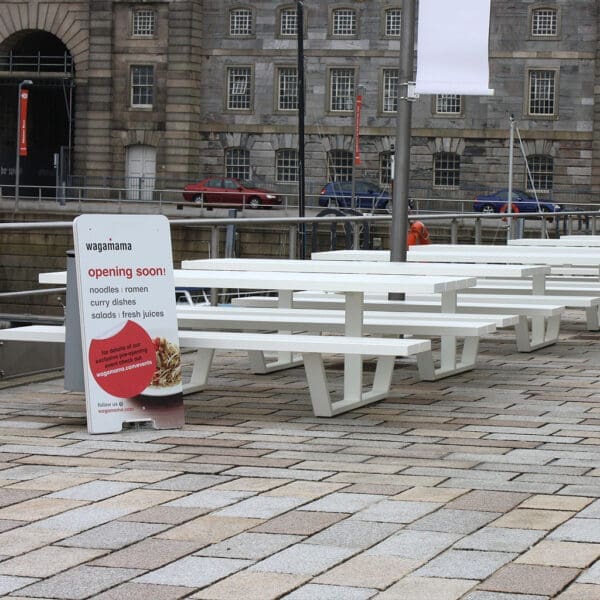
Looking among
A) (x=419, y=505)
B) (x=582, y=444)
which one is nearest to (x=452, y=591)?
(x=419, y=505)

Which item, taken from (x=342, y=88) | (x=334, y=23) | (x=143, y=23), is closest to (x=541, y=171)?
(x=342, y=88)

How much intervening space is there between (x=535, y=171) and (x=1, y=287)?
74.6ft

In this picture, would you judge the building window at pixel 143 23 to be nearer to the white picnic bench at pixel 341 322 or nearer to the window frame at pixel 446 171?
the window frame at pixel 446 171

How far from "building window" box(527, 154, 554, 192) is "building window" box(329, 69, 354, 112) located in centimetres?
734

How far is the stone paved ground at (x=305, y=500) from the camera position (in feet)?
16.0

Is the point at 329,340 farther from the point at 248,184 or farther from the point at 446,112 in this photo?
the point at 446,112

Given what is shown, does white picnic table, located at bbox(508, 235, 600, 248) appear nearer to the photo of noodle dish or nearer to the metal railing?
the photo of noodle dish

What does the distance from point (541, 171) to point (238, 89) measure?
482 inches

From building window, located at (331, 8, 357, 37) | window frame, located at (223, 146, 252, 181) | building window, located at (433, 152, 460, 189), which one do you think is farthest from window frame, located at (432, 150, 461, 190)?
window frame, located at (223, 146, 252, 181)

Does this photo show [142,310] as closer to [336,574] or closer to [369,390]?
[369,390]

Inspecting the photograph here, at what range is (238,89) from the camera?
197ft

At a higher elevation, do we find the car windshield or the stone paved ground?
the car windshield

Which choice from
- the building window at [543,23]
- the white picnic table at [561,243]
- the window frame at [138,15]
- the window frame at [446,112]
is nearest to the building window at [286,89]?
the window frame at [138,15]

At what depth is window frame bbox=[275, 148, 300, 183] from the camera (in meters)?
60.2
